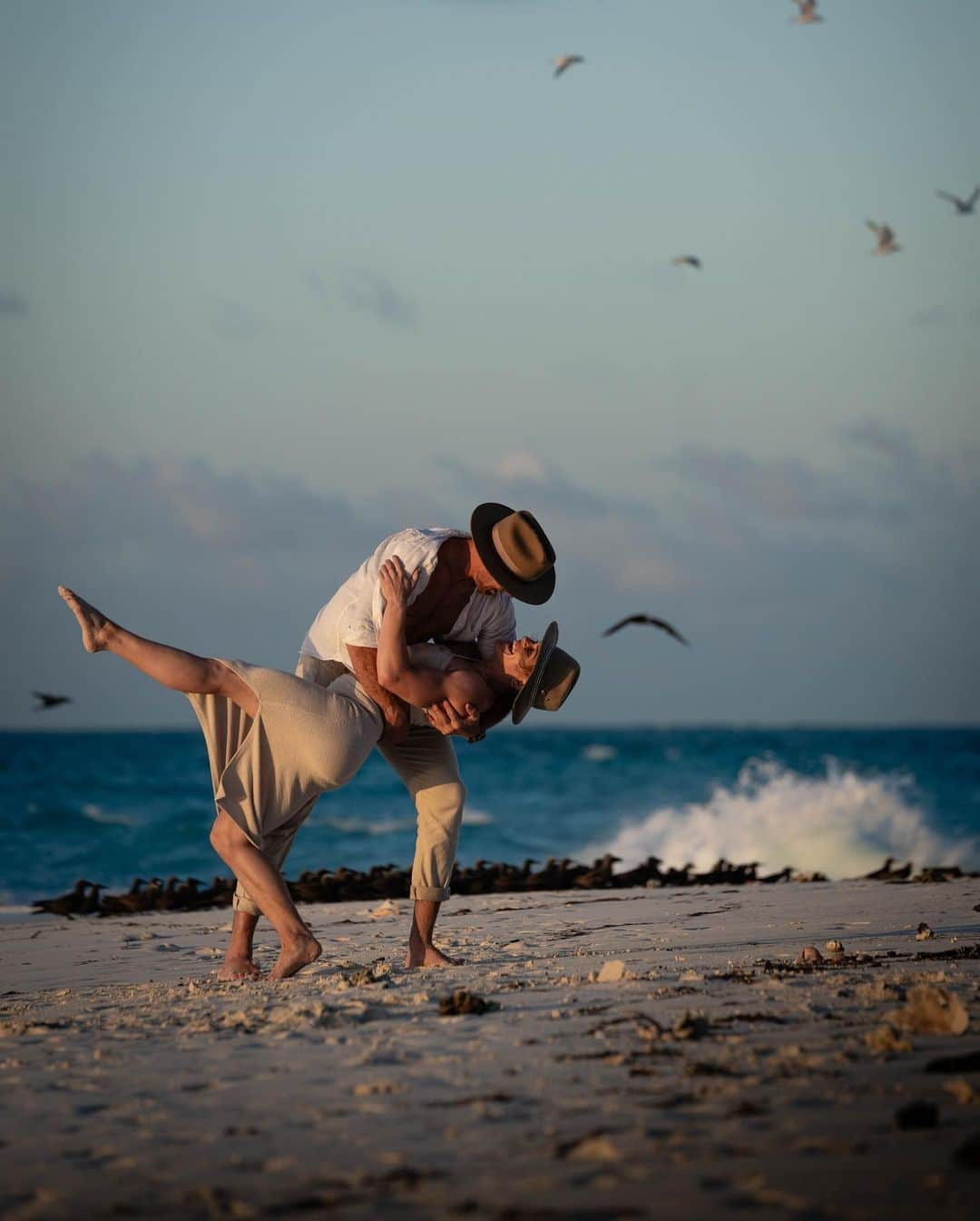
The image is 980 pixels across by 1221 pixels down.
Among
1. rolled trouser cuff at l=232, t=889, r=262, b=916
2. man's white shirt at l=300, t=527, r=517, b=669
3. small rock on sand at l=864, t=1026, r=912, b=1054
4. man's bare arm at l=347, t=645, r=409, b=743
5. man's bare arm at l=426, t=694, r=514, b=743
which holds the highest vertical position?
man's white shirt at l=300, t=527, r=517, b=669

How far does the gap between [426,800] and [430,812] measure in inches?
1.9

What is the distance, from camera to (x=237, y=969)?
4.83 metres

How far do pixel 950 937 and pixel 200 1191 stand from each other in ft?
12.3

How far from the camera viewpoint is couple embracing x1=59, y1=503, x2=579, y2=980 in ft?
15.2

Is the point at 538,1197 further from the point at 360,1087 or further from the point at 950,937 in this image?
the point at 950,937

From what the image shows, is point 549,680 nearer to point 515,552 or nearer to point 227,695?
point 515,552

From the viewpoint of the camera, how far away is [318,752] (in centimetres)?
465

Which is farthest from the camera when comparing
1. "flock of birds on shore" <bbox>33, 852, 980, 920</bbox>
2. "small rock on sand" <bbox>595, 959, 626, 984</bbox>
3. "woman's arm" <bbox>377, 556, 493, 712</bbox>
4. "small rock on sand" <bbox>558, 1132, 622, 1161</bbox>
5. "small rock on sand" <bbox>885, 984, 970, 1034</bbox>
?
"flock of birds on shore" <bbox>33, 852, 980, 920</bbox>

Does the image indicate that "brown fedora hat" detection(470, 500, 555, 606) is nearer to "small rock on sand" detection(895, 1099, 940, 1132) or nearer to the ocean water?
"small rock on sand" detection(895, 1099, 940, 1132)

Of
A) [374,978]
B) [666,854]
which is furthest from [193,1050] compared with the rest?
[666,854]

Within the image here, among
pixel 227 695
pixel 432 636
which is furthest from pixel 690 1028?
pixel 227 695

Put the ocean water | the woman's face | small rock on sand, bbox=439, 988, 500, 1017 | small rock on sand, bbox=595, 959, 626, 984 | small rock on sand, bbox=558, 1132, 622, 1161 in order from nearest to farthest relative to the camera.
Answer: small rock on sand, bbox=558, 1132, 622, 1161, small rock on sand, bbox=439, 988, 500, 1017, small rock on sand, bbox=595, 959, 626, 984, the woman's face, the ocean water

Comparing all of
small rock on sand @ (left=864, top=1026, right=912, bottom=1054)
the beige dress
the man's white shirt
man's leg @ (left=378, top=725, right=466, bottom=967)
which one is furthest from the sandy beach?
→ the man's white shirt

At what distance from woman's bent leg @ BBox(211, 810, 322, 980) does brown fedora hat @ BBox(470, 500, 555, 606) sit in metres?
1.28
